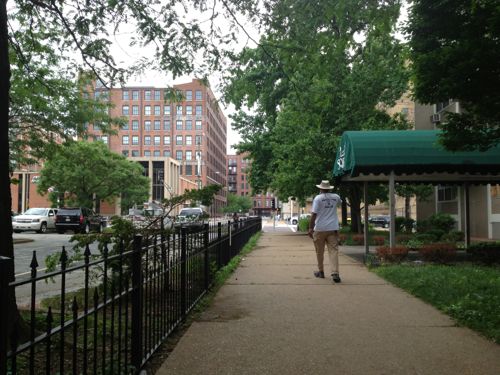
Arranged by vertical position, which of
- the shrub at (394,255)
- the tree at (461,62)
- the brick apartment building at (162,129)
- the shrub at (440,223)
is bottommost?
the shrub at (394,255)

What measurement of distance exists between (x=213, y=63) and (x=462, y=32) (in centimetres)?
407

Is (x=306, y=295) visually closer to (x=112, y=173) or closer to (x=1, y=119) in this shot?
(x=1, y=119)

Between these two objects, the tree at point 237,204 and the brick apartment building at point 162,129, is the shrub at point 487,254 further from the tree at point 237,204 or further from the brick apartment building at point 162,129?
the tree at point 237,204

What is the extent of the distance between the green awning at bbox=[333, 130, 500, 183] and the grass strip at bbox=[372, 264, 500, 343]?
241 centimetres

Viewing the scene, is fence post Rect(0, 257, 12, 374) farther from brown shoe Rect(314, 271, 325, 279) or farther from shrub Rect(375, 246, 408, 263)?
shrub Rect(375, 246, 408, 263)

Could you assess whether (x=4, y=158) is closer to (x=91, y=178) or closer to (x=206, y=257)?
(x=206, y=257)

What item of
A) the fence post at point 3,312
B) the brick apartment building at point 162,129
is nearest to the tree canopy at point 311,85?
the fence post at point 3,312

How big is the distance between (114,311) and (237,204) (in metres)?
152

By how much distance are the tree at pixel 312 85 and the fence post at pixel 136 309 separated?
4318 millimetres

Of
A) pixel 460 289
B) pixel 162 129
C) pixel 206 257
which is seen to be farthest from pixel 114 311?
pixel 162 129

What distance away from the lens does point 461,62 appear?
784 centimetres

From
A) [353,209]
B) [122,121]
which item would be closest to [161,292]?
[122,121]

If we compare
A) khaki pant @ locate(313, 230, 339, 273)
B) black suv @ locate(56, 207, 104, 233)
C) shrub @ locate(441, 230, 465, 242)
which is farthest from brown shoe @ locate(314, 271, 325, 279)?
black suv @ locate(56, 207, 104, 233)

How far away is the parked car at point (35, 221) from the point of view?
3178 cm
